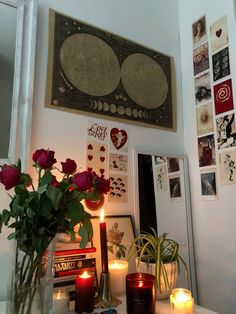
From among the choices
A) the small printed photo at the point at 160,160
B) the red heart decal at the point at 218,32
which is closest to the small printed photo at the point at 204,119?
the small printed photo at the point at 160,160

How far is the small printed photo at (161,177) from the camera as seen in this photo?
1.28m

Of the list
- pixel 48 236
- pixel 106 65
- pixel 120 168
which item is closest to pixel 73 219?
pixel 48 236

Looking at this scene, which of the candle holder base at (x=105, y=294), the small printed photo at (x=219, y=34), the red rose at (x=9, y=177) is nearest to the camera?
the red rose at (x=9, y=177)

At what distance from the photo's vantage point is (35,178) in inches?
39.1

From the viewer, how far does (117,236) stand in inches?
43.5

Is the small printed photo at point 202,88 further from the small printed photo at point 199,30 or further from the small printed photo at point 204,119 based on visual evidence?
the small printed photo at point 199,30

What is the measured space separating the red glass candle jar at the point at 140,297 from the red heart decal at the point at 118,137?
0.56 meters

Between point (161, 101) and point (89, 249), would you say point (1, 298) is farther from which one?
point (161, 101)

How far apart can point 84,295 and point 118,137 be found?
62 centimetres

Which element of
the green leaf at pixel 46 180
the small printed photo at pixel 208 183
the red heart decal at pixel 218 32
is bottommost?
the green leaf at pixel 46 180

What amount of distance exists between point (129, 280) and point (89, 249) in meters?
0.24

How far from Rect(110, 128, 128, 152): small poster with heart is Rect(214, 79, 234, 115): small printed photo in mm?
417

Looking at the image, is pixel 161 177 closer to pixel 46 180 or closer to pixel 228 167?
pixel 228 167

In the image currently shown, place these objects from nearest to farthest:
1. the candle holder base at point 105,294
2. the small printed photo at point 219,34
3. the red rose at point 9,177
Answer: the red rose at point 9,177
the candle holder base at point 105,294
the small printed photo at point 219,34
